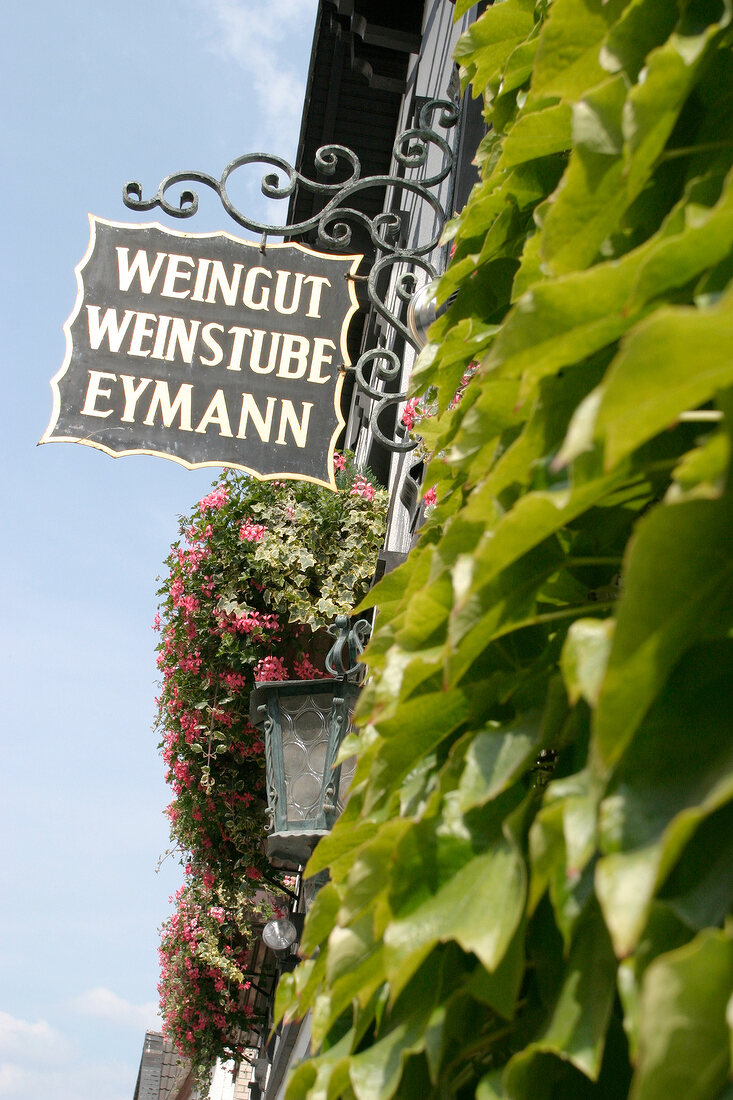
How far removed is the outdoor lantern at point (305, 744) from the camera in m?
3.73

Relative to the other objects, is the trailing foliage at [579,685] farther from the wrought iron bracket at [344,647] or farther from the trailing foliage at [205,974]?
the trailing foliage at [205,974]

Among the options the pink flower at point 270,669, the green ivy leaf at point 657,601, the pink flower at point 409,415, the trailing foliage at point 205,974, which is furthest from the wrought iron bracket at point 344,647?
the trailing foliage at point 205,974

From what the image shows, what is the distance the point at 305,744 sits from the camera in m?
3.85

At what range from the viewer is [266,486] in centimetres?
530

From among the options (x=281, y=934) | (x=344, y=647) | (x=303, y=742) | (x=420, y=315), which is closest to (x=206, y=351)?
(x=420, y=315)

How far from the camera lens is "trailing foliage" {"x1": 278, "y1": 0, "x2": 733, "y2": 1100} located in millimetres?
545

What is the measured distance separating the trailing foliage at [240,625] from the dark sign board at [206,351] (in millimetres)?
920

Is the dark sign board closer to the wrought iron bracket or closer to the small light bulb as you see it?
the wrought iron bracket

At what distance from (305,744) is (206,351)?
4.78ft

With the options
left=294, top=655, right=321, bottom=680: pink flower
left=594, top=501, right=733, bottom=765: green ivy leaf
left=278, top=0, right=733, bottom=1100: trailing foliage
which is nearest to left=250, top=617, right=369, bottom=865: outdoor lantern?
left=294, top=655, right=321, bottom=680: pink flower

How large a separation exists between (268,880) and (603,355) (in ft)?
18.6

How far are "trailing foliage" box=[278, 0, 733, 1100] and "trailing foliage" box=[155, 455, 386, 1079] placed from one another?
3554 millimetres

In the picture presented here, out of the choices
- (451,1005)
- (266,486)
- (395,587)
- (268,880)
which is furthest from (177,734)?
(451,1005)

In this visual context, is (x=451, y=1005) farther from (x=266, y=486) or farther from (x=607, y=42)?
(x=266, y=486)
